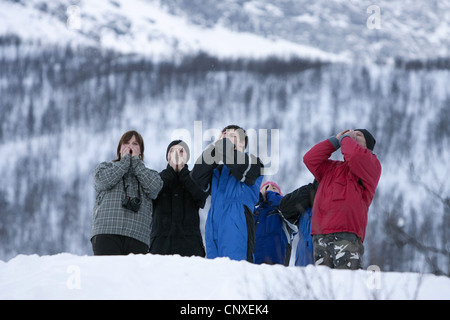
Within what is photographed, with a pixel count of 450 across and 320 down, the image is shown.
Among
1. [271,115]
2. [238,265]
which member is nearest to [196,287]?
[238,265]

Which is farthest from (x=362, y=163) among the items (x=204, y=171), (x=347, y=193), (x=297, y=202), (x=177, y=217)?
(x=177, y=217)

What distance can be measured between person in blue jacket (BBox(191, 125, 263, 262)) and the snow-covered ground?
2.04ft

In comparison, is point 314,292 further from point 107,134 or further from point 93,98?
point 93,98

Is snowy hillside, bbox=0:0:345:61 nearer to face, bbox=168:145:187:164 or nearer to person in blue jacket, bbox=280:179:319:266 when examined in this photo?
face, bbox=168:145:187:164

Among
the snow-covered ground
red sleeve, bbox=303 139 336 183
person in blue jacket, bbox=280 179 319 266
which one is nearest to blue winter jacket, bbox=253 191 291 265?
person in blue jacket, bbox=280 179 319 266

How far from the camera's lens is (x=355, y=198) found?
506 cm

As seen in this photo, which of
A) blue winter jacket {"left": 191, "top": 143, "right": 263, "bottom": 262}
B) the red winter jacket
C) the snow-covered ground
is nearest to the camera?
the snow-covered ground

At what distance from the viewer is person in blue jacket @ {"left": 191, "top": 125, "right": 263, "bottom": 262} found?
17.4 ft

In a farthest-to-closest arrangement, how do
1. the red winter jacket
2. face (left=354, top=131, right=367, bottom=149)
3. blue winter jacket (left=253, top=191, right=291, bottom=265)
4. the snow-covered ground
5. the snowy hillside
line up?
the snowy hillside
blue winter jacket (left=253, top=191, right=291, bottom=265)
face (left=354, top=131, right=367, bottom=149)
the red winter jacket
the snow-covered ground

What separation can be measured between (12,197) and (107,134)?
729 inches

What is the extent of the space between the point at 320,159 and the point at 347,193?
40 cm

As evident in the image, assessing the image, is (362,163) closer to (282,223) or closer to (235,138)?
(235,138)

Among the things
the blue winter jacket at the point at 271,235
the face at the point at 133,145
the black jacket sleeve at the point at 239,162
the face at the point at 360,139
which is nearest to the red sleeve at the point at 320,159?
the face at the point at 360,139

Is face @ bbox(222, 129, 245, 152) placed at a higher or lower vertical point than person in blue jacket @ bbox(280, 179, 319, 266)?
higher
